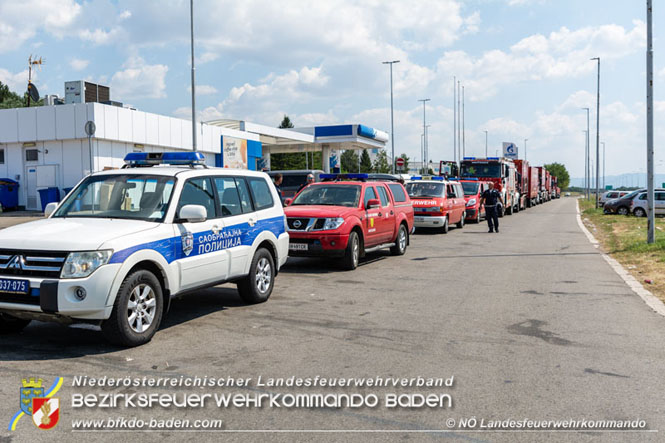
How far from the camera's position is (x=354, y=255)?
40.2 feet

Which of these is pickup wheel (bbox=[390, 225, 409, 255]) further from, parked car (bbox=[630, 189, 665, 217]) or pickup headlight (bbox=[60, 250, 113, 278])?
parked car (bbox=[630, 189, 665, 217])

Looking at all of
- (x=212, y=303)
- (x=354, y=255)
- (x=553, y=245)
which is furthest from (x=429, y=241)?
(x=212, y=303)

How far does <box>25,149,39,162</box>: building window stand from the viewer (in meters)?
31.2

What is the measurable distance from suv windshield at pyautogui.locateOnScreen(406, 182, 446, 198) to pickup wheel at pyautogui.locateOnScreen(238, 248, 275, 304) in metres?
14.4

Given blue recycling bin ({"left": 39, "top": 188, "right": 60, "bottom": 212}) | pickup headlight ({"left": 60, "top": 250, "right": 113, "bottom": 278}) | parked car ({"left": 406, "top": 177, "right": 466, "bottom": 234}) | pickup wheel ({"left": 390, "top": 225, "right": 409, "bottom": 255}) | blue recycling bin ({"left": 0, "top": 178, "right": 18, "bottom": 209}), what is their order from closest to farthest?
1. pickup headlight ({"left": 60, "top": 250, "right": 113, "bottom": 278})
2. pickup wheel ({"left": 390, "top": 225, "right": 409, "bottom": 255})
3. parked car ({"left": 406, "top": 177, "right": 466, "bottom": 234})
4. blue recycling bin ({"left": 39, "top": 188, "right": 60, "bottom": 212})
5. blue recycling bin ({"left": 0, "top": 178, "right": 18, "bottom": 209})

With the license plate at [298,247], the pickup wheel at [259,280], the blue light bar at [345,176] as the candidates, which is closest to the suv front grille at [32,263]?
the pickup wheel at [259,280]

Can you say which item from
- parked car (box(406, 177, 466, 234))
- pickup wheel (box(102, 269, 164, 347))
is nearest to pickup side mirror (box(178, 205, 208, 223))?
pickup wheel (box(102, 269, 164, 347))

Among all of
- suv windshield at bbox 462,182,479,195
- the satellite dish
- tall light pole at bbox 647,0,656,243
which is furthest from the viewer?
the satellite dish

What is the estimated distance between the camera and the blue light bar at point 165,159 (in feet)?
27.2

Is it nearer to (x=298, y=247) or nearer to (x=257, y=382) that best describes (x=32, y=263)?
(x=257, y=382)

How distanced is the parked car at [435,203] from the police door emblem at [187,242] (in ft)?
51.0

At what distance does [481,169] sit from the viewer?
109 feet

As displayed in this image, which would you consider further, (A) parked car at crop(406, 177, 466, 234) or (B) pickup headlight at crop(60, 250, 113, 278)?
(A) parked car at crop(406, 177, 466, 234)

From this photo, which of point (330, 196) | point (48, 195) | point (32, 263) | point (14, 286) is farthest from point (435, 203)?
point (48, 195)
